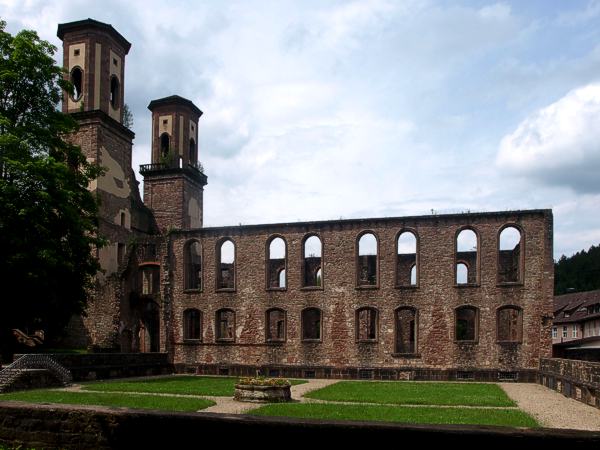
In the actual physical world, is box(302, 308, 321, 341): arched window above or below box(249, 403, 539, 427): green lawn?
above

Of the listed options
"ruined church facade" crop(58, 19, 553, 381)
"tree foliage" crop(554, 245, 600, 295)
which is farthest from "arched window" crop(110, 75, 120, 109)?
"tree foliage" crop(554, 245, 600, 295)

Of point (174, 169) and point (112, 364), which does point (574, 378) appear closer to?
point (112, 364)

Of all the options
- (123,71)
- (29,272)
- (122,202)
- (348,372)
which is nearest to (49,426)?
(29,272)

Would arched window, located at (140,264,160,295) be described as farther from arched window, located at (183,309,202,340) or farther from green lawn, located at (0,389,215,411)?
green lawn, located at (0,389,215,411)

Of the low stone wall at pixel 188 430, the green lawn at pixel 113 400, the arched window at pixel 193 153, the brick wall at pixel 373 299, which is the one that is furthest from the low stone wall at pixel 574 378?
the arched window at pixel 193 153

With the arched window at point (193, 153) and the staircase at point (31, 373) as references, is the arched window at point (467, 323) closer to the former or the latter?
the staircase at point (31, 373)

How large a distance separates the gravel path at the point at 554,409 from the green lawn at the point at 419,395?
0.62 meters

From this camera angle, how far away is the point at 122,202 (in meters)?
36.2

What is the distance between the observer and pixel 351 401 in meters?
17.8

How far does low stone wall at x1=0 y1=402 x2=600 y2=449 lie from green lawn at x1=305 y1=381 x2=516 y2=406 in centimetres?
1129

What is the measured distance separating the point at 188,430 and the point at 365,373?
75.3 ft

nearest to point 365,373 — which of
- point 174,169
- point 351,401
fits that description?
point 351,401

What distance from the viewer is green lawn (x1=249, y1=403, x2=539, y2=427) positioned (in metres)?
13.3

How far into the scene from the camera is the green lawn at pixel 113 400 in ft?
51.2
